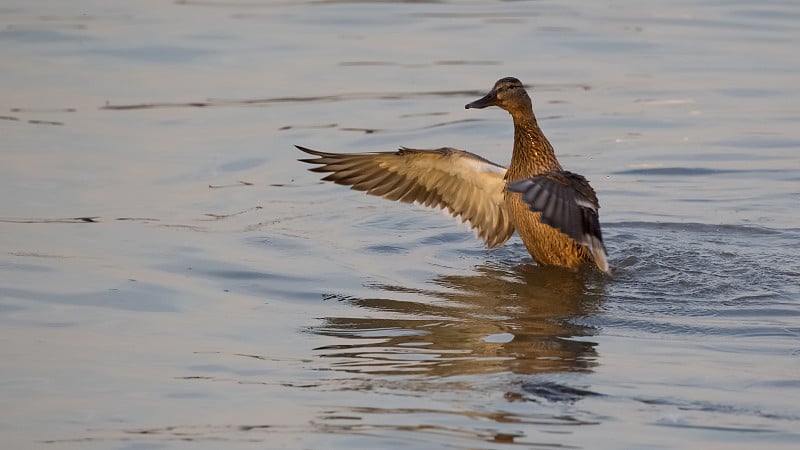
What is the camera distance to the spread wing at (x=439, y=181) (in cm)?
904

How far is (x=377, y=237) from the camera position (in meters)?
9.18

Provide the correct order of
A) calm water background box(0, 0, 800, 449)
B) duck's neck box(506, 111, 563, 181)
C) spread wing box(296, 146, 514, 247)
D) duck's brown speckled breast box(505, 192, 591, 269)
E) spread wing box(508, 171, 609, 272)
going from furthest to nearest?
spread wing box(296, 146, 514, 247) < duck's neck box(506, 111, 563, 181) < duck's brown speckled breast box(505, 192, 591, 269) < spread wing box(508, 171, 609, 272) < calm water background box(0, 0, 800, 449)

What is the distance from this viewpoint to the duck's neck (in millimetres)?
8914

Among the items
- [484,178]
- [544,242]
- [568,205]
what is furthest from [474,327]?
[484,178]

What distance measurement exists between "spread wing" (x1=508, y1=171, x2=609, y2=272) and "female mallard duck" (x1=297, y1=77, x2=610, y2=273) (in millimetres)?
208

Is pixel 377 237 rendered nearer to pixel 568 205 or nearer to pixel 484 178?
pixel 484 178

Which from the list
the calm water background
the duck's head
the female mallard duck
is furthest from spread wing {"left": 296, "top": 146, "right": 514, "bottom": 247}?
the duck's head

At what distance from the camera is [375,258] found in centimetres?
862

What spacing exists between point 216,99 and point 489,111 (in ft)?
8.44

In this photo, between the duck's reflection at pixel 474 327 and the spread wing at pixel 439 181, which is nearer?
the duck's reflection at pixel 474 327

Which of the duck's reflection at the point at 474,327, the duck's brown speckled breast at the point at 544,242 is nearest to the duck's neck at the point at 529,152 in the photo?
the duck's brown speckled breast at the point at 544,242

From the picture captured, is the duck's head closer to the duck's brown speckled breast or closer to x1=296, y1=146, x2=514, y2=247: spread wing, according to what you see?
x1=296, y1=146, x2=514, y2=247: spread wing

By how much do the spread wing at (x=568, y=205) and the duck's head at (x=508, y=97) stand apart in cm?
123

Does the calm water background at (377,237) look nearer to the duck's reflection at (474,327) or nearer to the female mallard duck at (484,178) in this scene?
the duck's reflection at (474,327)
